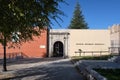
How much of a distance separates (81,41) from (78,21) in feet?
114

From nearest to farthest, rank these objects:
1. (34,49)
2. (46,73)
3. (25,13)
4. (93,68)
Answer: (25,13) < (93,68) < (46,73) < (34,49)

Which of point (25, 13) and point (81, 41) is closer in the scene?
point (25, 13)

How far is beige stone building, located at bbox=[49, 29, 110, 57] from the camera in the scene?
2039 inches

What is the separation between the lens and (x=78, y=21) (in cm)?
8612

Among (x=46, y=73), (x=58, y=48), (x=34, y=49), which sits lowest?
(x=46, y=73)

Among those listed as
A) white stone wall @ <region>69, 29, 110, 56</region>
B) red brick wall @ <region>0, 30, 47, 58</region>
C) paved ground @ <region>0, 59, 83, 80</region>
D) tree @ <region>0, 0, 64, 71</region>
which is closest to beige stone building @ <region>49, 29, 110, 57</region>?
white stone wall @ <region>69, 29, 110, 56</region>

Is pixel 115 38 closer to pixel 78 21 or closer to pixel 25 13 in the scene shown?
A: pixel 78 21

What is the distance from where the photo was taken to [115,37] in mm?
51750

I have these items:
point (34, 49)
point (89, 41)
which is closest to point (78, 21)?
point (89, 41)

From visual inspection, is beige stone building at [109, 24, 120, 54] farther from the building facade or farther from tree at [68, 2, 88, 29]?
tree at [68, 2, 88, 29]

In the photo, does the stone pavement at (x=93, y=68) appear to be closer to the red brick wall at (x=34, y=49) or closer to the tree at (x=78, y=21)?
the red brick wall at (x=34, y=49)

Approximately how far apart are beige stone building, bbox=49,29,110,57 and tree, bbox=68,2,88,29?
31125 mm

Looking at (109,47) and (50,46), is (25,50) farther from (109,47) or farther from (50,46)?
(109,47)

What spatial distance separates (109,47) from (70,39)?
259 inches
